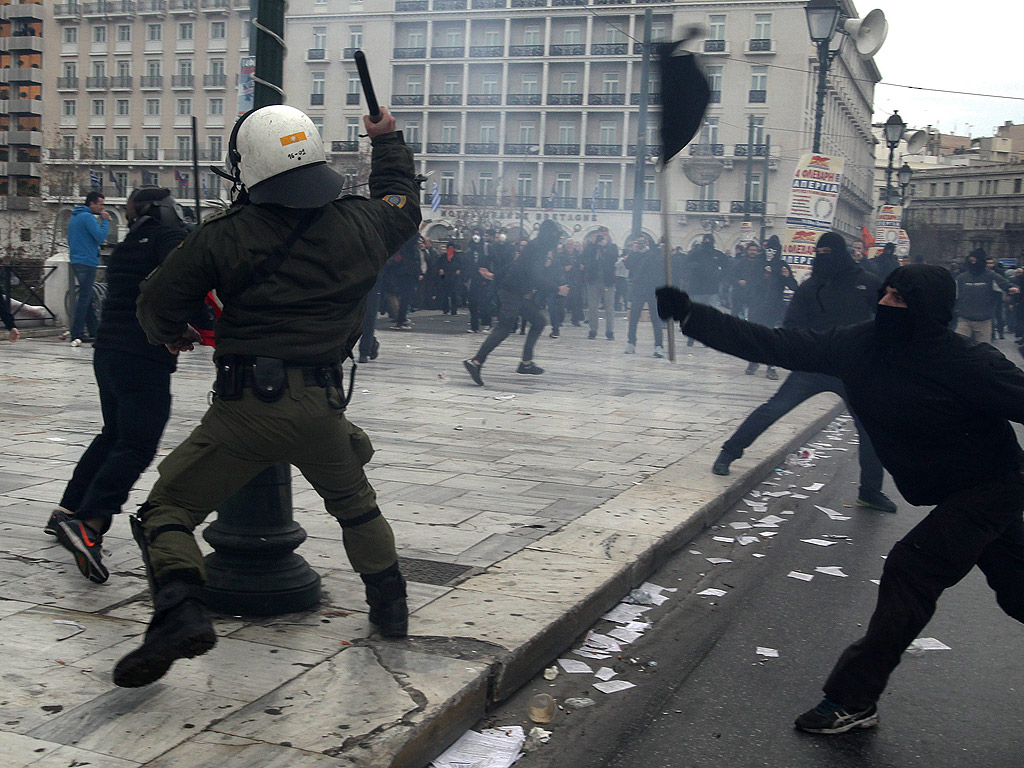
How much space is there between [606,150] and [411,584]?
141 ft

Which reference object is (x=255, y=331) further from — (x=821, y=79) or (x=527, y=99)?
(x=527, y=99)

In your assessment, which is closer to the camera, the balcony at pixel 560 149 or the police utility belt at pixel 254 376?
the police utility belt at pixel 254 376

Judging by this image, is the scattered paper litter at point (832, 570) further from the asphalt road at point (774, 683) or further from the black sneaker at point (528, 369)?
the black sneaker at point (528, 369)

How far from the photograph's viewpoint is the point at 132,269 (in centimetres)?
461

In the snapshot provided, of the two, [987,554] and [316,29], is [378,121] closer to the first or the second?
[987,554]

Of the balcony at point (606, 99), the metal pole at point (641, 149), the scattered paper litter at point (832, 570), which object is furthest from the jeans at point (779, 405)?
the balcony at point (606, 99)

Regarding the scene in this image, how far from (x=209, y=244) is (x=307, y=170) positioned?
0.38 metres

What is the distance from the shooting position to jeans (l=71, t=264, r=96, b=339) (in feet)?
43.6

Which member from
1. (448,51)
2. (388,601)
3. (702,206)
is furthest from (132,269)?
(702,206)

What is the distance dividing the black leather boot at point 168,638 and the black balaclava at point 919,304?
226 cm

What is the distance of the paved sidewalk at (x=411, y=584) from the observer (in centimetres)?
301

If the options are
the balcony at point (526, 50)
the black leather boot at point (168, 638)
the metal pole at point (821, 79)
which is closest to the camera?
the black leather boot at point (168, 638)

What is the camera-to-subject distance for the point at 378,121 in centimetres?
376

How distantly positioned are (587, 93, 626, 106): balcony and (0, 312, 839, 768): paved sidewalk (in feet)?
87.9
